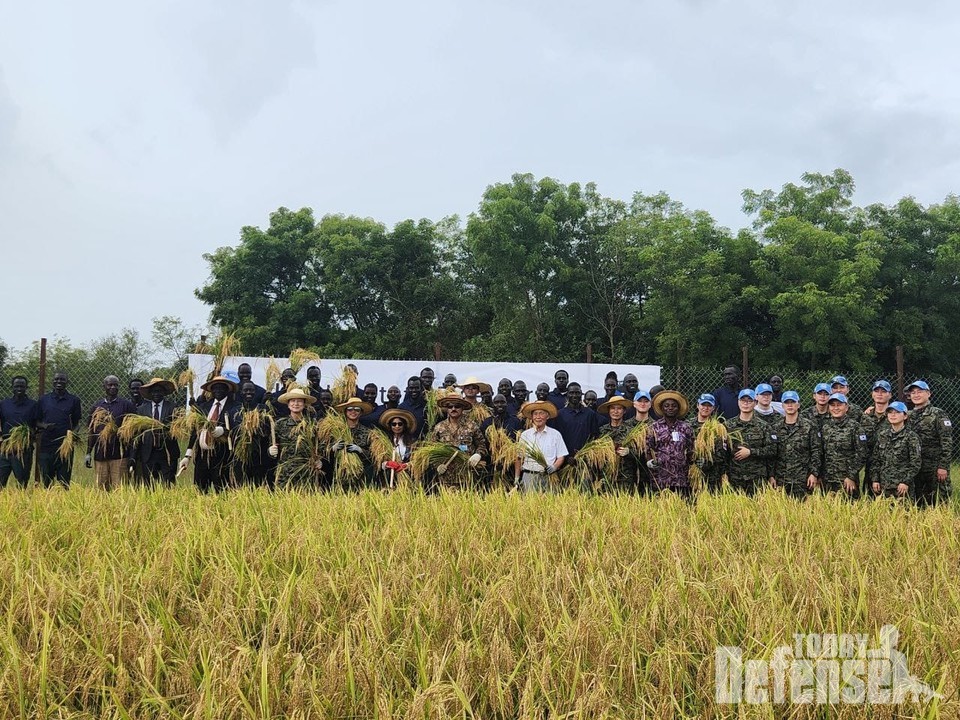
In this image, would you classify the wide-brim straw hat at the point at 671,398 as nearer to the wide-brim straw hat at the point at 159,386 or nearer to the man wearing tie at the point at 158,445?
the man wearing tie at the point at 158,445

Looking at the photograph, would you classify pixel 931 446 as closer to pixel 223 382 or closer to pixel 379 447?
pixel 379 447

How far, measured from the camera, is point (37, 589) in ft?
11.4

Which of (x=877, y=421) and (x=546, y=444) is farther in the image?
(x=877, y=421)

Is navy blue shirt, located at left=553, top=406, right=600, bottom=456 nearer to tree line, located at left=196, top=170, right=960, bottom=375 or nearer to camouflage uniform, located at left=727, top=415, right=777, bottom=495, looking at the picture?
camouflage uniform, located at left=727, top=415, right=777, bottom=495

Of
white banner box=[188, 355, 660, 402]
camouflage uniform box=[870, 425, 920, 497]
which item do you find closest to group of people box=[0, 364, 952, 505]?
camouflage uniform box=[870, 425, 920, 497]

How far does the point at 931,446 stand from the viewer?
742cm

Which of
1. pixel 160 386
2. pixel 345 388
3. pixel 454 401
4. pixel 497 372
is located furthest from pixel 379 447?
pixel 497 372

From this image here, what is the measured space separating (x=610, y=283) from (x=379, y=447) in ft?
82.8

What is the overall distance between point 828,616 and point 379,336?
27526 millimetres

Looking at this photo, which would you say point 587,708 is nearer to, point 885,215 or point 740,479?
point 740,479

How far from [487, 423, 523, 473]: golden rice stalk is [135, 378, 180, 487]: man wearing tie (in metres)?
3.79

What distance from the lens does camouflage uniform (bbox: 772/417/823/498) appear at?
7395 mm

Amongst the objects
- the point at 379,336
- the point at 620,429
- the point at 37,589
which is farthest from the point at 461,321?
the point at 37,589

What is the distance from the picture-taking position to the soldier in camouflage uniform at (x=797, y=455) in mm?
7391
